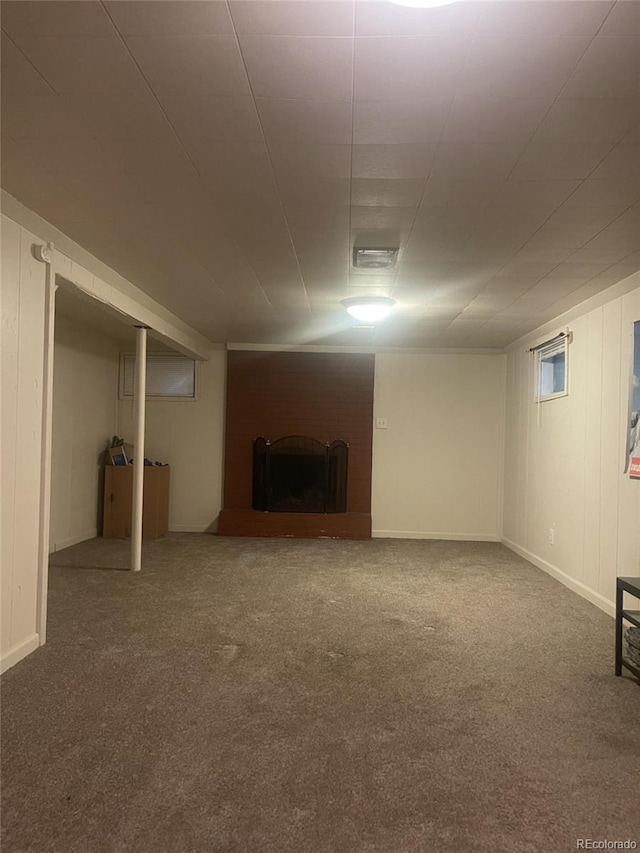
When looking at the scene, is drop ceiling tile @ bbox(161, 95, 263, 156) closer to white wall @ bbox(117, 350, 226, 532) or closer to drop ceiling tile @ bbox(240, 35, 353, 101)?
drop ceiling tile @ bbox(240, 35, 353, 101)

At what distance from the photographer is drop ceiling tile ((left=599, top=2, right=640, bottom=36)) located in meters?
1.48

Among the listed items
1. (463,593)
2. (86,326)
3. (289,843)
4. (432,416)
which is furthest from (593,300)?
(86,326)

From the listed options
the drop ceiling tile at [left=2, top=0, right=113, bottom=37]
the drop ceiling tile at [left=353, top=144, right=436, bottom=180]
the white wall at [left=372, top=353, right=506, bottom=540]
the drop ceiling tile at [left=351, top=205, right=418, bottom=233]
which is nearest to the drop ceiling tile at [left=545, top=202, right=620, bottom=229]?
the drop ceiling tile at [left=351, top=205, right=418, bottom=233]

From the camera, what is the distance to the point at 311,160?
7.58 feet

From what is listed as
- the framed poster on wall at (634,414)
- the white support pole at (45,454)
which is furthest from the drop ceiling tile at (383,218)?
the framed poster on wall at (634,414)

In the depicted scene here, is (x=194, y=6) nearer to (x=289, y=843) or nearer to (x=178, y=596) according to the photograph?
(x=289, y=843)

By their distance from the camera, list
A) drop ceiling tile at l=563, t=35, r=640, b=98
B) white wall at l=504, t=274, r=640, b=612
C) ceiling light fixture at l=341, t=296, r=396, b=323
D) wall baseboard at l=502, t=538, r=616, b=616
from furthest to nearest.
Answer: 1. ceiling light fixture at l=341, t=296, r=396, b=323
2. wall baseboard at l=502, t=538, r=616, b=616
3. white wall at l=504, t=274, r=640, b=612
4. drop ceiling tile at l=563, t=35, r=640, b=98

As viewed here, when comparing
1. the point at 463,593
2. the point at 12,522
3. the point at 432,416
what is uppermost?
the point at 432,416

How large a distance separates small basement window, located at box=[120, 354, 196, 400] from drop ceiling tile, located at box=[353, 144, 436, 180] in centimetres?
493

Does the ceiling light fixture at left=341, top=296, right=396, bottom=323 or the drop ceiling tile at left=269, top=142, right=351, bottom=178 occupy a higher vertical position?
the drop ceiling tile at left=269, top=142, right=351, bottom=178

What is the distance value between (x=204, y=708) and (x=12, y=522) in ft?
4.30

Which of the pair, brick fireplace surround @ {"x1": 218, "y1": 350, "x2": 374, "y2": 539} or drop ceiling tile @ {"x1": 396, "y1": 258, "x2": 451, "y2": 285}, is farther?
brick fireplace surround @ {"x1": 218, "y1": 350, "x2": 374, "y2": 539}

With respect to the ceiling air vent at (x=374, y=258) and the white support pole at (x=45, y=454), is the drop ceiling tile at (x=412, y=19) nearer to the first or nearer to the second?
the ceiling air vent at (x=374, y=258)

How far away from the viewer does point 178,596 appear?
407 centimetres
